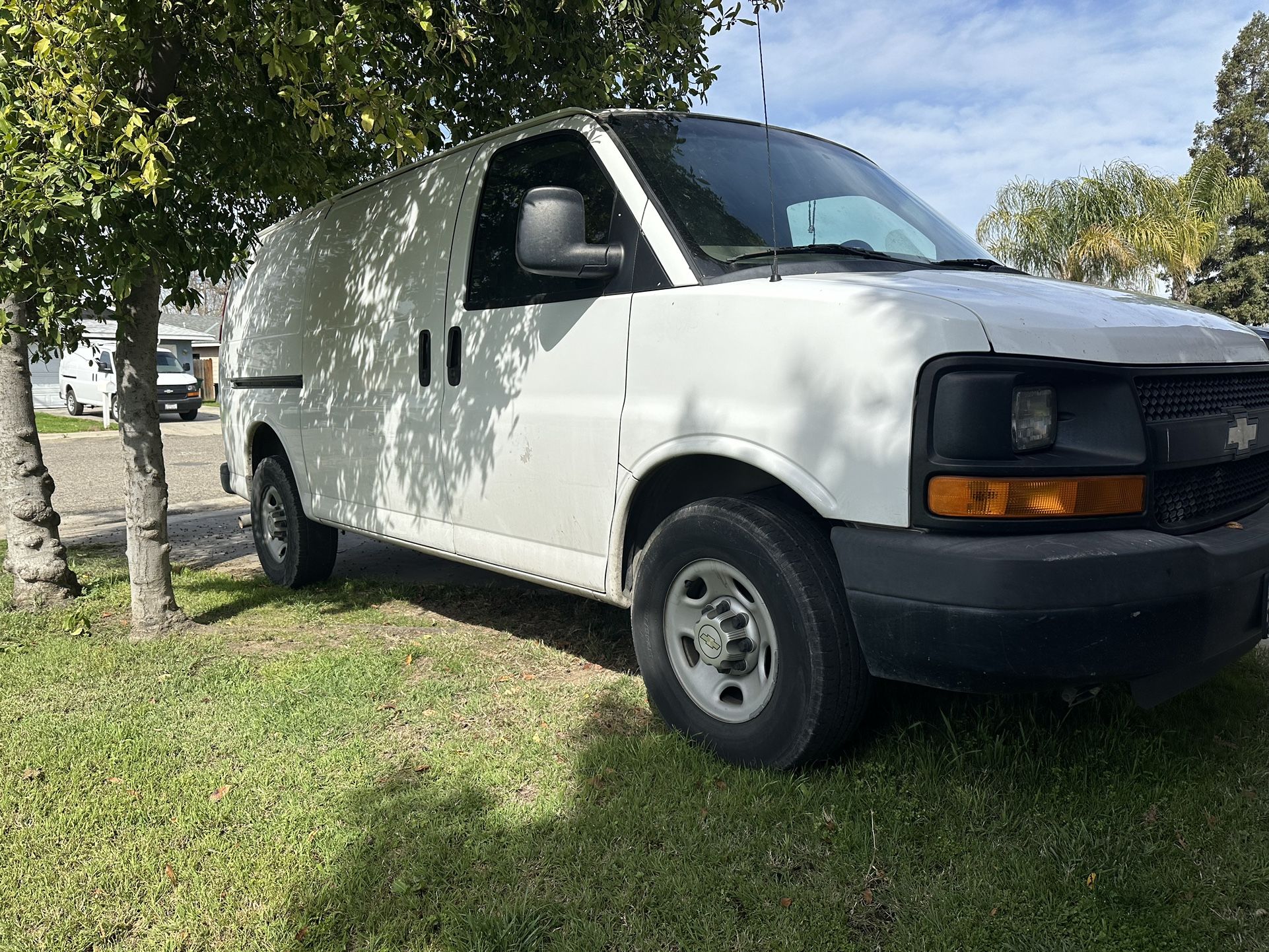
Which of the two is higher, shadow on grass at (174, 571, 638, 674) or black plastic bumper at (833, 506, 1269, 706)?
black plastic bumper at (833, 506, 1269, 706)

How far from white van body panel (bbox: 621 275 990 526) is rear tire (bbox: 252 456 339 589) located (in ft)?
10.1

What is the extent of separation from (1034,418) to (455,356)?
2488 millimetres

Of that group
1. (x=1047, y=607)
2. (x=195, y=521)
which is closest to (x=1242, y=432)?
(x=1047, y=607)

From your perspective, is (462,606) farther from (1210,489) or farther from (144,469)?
(1210,489)

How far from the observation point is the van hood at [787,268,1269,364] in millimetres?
2527

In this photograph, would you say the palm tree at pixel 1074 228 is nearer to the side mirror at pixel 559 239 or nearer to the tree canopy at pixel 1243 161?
the tree canopy at pixel 1243 161

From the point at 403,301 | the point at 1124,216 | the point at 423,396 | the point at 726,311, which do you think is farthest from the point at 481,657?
the point at 1124,216

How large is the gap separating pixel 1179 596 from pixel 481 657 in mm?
2923

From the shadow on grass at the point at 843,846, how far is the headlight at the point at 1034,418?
106cm

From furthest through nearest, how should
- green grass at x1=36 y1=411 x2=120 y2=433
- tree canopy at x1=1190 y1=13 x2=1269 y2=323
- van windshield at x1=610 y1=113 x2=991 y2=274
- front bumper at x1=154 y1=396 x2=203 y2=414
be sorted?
tree canopy at x1=1190 y1=13 x2=1269 y2=323 < front bumper at x1=154 y1=396 x2=203 y2=414 < green grass at x1=36 y1=411 x2=120 y2=433 < van windshield at x1=610 y1=113 x2=991 y2=274

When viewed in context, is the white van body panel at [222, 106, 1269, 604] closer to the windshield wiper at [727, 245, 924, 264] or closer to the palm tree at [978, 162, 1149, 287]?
the windshield wiper at [727, 245, 924, 264]

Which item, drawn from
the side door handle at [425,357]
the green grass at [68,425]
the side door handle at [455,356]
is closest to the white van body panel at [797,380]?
the side door handle at [455,356]

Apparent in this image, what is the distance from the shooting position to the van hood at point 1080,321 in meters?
2.53

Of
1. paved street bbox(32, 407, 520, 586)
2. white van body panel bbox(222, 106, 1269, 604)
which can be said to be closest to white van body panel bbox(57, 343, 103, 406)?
paved street bbox(32, 407, 520, 586)
